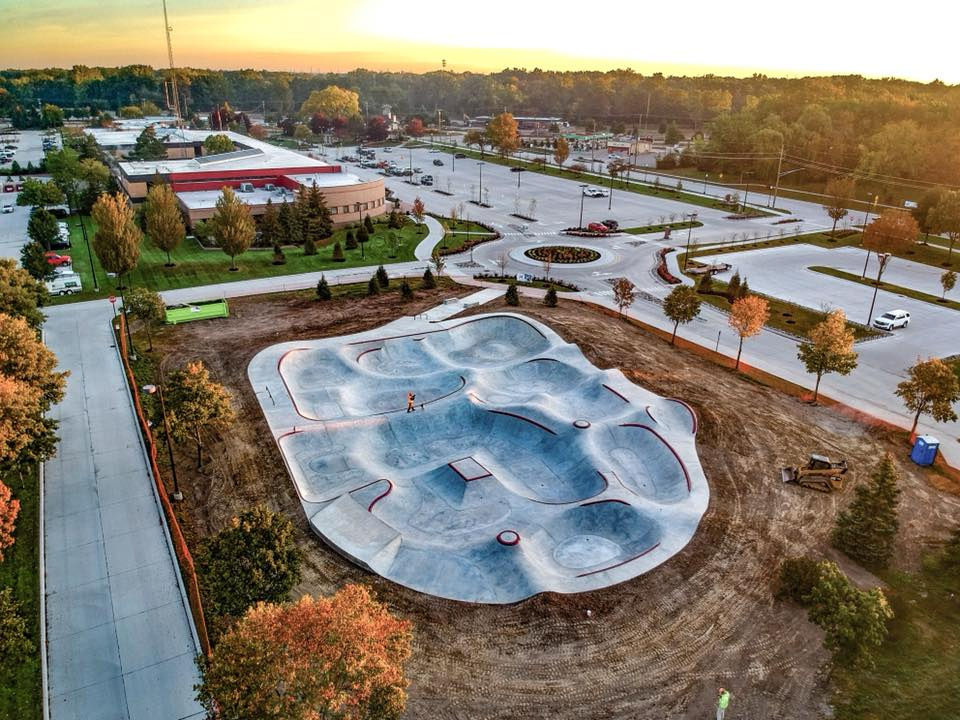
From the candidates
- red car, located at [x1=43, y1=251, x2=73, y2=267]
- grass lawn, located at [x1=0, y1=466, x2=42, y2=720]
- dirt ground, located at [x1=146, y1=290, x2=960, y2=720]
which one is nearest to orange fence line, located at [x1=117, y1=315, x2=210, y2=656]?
dirt ground, located at [x1=146, y1=290, x2=960, y2=720]

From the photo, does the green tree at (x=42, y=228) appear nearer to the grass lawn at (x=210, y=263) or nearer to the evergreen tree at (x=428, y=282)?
the grass lawn at (x=210, y=263)

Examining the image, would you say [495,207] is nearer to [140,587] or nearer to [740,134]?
[740,134]

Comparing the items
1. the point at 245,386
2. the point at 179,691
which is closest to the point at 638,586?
the point at 179,691

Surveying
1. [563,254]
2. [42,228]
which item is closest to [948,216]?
[563,254]

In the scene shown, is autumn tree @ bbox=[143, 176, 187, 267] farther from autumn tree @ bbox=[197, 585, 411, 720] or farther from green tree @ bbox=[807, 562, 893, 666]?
green tree @ bbox=[807, 562, 893, 666]

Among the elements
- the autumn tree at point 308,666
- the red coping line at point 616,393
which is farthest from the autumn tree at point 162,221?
the autumn tree at point 308,666

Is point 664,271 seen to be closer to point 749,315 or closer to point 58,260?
point 749,315
